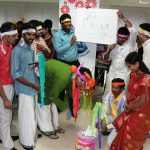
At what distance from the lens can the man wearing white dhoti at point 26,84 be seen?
3066mm

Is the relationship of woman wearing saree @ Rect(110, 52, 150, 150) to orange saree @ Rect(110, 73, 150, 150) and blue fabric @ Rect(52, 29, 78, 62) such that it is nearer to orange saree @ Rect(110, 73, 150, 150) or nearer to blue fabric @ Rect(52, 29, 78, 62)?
orange saree @ Rect(110, 73, 150, 150)

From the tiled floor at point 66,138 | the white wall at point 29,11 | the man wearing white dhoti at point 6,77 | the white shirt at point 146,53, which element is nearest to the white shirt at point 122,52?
the white shirt at point 146,53

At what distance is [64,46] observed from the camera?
4105 millimetres

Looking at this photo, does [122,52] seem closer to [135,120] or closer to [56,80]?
[56,80]

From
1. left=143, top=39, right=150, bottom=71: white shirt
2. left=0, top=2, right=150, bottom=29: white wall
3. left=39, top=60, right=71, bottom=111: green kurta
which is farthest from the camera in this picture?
left=0, top=2, right=150, bottom=29: white wall

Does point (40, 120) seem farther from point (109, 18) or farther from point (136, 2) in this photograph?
point (136, 2)

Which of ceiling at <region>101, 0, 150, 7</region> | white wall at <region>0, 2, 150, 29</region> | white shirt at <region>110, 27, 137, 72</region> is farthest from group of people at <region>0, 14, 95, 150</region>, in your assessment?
white wall at <region>0, 2, 150, 29</region>

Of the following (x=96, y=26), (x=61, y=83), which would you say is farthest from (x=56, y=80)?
(x=96, y=26)

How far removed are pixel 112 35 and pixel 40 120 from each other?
1513mm

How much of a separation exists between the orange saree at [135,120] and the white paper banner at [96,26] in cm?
163

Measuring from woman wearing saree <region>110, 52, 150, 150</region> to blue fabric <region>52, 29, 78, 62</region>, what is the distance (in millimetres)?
1550

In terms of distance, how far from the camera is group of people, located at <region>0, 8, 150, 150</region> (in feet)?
8.79

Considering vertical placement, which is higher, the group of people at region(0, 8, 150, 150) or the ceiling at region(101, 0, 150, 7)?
the ceiling at region(101, 0, 150, 7)

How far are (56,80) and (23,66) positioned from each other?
38 cm
